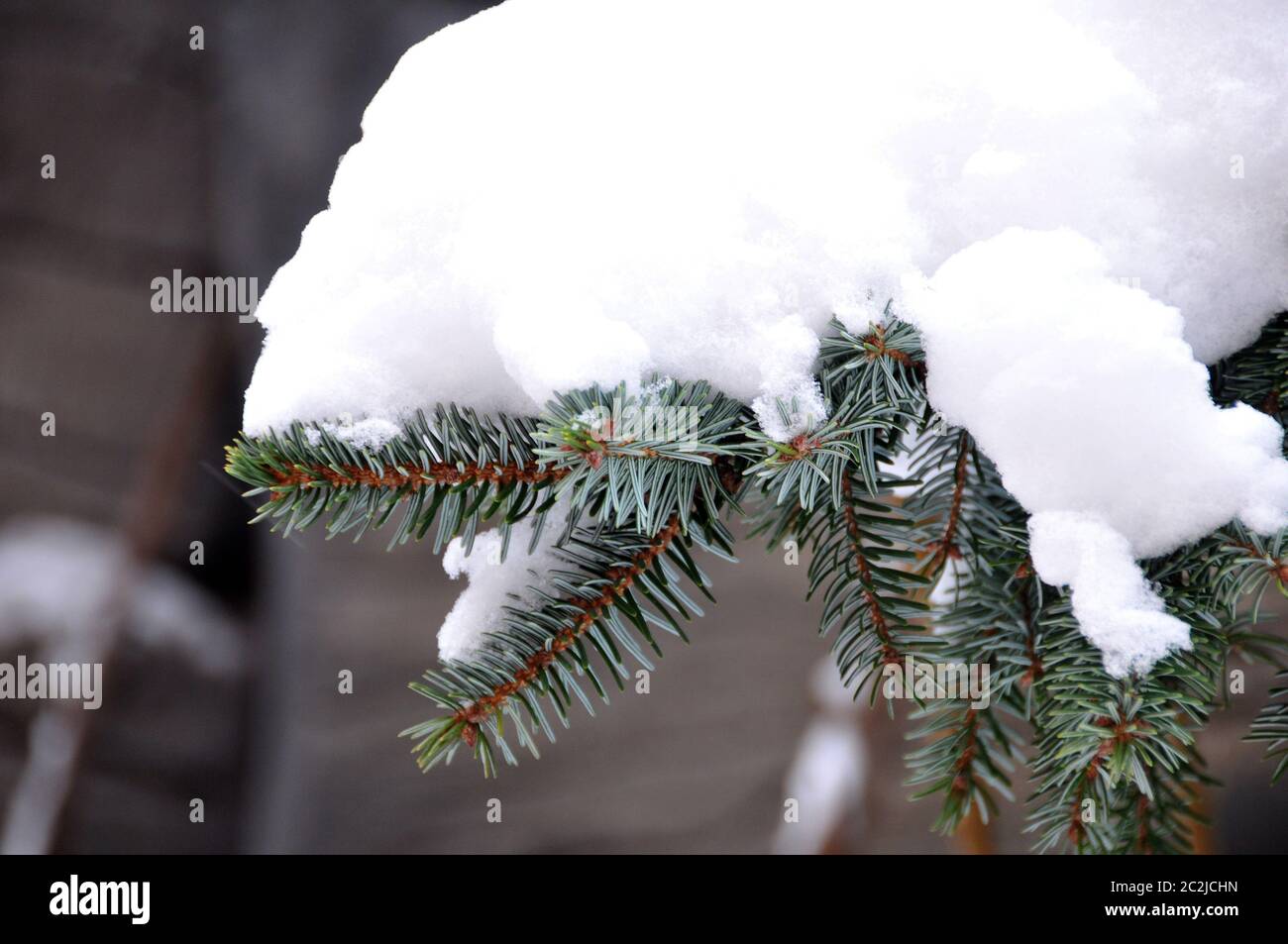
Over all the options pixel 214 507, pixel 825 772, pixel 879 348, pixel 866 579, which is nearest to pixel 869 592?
pixel 866 579

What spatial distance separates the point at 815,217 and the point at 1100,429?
0.14 meters

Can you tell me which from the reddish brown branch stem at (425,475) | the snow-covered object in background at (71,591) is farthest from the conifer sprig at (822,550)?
the snow-covered object in background at (71,591)

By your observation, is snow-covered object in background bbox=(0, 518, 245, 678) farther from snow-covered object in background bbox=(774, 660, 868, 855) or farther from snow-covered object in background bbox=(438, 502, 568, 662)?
snow-covered object in background bbox=(438, 502, 568, 662)

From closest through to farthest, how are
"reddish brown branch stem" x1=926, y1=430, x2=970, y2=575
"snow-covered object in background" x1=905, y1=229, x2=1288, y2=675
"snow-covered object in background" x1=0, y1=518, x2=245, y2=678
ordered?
"snow-covered object in background" x1=905, y1=229, x2=1288, y2=675 → "reddish brown branch stem" x1=926, y1=430, x2=970, y2=575 → "snow-covered object in background" x1=0, y1=518, x2=245, y2=678

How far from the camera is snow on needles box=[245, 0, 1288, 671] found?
34 centimetres

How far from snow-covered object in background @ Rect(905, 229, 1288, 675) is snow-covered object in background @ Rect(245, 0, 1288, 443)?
0.05 m

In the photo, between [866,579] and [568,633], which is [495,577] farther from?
[866,579]

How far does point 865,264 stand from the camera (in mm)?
A: 372

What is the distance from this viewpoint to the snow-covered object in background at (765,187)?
14.3 inches

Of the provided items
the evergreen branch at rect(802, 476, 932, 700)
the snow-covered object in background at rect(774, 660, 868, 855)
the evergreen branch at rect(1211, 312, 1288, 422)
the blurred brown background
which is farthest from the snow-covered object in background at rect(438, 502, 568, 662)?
the snow-covered object in background at rect(774, 660, 868, 855)

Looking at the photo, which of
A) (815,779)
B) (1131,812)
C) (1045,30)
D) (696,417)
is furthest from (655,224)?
(815,779)

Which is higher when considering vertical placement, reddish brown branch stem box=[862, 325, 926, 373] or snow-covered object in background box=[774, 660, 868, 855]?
reddish brown branch stem box=[862, 325, 926, 373]

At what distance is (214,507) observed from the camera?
56.8 inches
